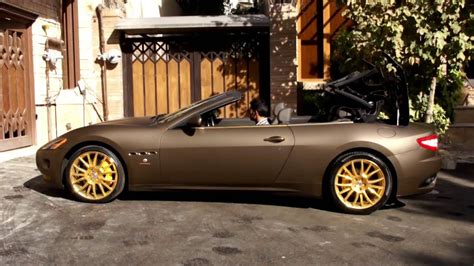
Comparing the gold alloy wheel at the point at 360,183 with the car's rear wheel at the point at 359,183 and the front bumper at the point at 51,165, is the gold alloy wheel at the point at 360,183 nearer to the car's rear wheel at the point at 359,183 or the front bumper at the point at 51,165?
the car's rear wheel at the point at 359,183

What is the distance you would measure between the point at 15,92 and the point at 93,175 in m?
4.68

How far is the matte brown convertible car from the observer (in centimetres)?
565

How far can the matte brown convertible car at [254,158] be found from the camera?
18.5ft

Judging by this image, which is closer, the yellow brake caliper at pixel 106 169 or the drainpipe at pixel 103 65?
the yellow brake caliper at pixel 106 169

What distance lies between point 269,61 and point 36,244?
24.9 ft

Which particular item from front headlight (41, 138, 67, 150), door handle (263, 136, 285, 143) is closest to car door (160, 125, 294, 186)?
door handle (263, 136, 285, 143)

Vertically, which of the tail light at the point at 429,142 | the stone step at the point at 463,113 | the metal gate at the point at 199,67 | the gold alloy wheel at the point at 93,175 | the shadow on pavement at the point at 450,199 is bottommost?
the shadow on pavement at the point at 450,199

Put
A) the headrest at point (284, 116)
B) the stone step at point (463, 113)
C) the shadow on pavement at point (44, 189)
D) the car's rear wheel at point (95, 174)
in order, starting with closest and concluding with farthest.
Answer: the car's rear wheel at point (95, 174)
the headrest at point (284, 116)
the shadow on pavement at point (44, 189)
the stone step at point (463, 113)

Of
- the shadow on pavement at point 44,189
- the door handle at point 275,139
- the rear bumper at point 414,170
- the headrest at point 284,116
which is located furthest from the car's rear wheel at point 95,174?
the rear bumper at point 414,170

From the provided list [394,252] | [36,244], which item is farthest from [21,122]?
[394,252]

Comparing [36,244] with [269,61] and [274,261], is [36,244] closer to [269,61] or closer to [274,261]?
[274,261]

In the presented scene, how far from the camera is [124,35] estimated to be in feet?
37.8

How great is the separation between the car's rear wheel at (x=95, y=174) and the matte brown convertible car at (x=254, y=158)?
11 millimetres

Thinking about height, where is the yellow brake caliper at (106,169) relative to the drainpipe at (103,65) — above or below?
below
